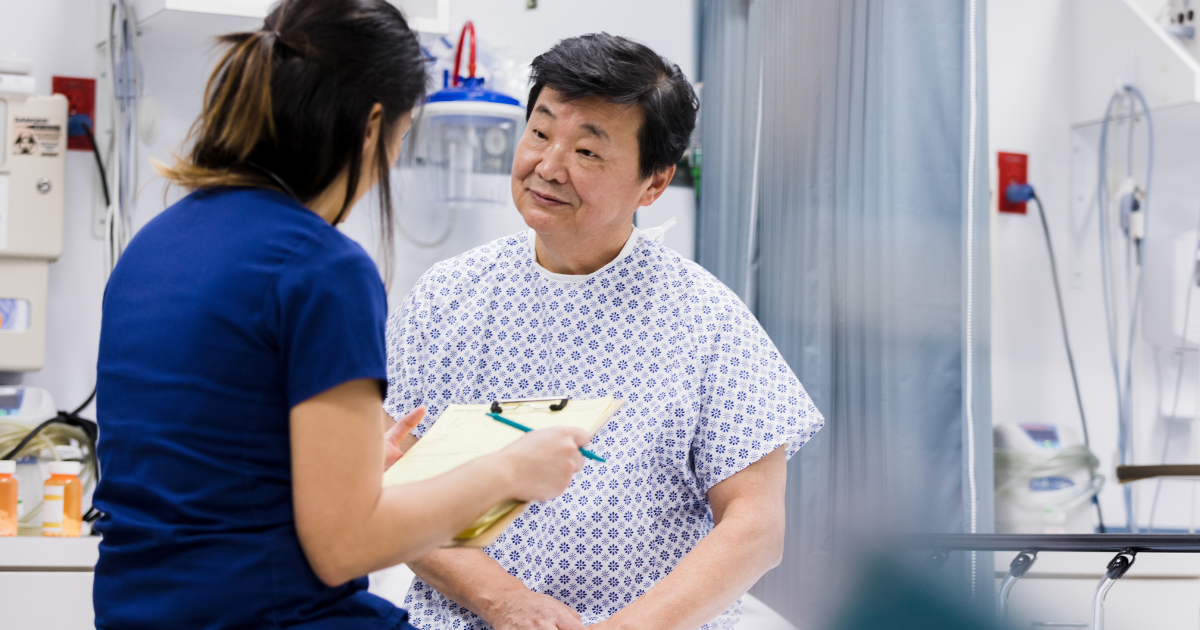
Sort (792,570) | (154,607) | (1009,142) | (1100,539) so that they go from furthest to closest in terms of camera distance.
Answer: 1. (1009,142)
2. (792,570)
3. (1100,539)
4. (154,607)

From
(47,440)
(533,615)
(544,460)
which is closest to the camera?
(544,460)

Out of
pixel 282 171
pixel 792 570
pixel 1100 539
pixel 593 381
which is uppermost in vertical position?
pixel 282 171

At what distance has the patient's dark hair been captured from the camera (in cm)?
148

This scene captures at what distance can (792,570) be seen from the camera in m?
2.38

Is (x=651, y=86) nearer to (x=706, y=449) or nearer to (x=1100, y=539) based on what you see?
(x=706, y=449)

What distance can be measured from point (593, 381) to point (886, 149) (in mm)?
871

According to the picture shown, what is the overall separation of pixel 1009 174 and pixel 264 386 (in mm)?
2812

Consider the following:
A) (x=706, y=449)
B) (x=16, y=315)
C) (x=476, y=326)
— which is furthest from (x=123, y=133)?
(x=706, y=449)

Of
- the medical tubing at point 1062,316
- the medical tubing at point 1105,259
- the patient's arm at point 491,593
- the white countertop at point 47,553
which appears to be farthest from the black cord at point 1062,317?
the white countertop at point 47,553

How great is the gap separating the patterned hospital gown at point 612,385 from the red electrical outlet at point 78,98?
1.49m

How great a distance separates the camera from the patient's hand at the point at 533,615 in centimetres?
134

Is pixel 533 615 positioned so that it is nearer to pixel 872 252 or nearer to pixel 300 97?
pixel 300 97

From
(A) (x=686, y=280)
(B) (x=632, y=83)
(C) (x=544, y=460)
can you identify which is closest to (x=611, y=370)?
(A) (x=686, y=280)

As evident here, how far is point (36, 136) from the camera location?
247 cm
